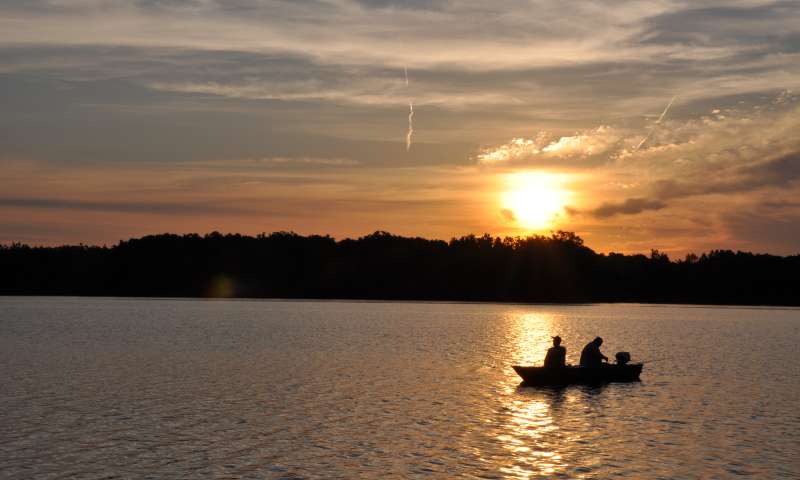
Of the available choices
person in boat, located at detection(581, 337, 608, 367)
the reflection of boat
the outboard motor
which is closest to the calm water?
the reflection of boat

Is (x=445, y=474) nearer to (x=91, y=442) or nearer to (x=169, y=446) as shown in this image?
(x=169, y=446)

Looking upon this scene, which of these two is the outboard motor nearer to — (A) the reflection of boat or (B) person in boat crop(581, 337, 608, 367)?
(A) the reflection of boat

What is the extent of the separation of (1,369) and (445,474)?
43.6 metres

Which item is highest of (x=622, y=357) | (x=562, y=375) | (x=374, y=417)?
(x=622, y=357)

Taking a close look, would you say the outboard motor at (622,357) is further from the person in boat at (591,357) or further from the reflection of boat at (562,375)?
the person in boat at (591,357)

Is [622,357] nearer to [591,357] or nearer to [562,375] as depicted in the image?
[591,357]

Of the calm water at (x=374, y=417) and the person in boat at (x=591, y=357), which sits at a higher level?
the person in boat at (x=591, y=357)

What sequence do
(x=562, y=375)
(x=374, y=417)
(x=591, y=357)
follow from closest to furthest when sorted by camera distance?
1. (x=374, y=417)
2. (x=562, y=375)
3. (x=591, y=357)

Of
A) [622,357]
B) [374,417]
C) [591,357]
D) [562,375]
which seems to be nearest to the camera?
[374,417]

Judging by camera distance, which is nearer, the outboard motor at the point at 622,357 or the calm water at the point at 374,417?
the calm water at the point at 374,417

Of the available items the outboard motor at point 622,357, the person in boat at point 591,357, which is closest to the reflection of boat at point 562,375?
the person in boat at point 591,357

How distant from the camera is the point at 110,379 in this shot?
54.7 m

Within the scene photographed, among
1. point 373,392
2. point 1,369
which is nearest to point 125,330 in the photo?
point 1,369

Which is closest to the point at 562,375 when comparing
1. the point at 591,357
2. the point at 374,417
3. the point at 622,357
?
the point at 591,357
